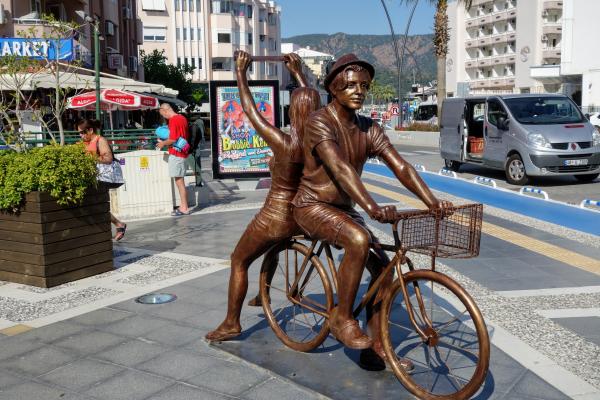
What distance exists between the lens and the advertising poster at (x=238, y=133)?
12.3 metres

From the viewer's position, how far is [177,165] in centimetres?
1048

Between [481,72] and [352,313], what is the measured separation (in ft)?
Result: 284

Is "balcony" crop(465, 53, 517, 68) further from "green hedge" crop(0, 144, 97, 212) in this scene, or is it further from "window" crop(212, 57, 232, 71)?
"green hedge" crop(0, 144, 97, 212)

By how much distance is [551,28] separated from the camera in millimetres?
71000

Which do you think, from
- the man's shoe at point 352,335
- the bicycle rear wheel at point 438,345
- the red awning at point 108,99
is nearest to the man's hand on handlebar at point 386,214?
the bicycle rear wheel at point 438,345

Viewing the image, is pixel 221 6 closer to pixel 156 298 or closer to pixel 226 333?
pixel 156 298

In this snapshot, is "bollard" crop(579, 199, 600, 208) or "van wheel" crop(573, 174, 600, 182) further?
"van wheel" crop(573, 174, 600, 182)

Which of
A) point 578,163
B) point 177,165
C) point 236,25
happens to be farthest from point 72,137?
point 236,25

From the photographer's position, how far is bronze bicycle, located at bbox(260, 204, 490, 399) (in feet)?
10.8

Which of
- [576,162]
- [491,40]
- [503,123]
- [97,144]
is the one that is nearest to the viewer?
[97,144]

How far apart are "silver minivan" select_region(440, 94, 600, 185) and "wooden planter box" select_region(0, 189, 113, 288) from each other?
10135mm

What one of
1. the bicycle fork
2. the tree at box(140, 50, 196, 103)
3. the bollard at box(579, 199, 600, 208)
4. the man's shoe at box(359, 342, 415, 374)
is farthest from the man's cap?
the tree at box(140, 50, 196, 103)

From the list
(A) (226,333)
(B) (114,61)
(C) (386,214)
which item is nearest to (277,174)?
(C) (386,214)

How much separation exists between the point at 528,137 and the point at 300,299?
1096cm
